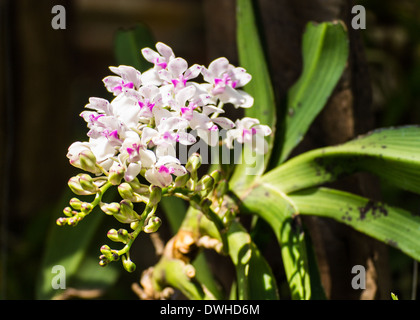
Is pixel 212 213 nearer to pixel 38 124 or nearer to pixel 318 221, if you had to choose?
pixel 318 221

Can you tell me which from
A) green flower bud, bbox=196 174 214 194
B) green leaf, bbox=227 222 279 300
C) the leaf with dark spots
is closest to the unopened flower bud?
green flower bud, bbox=196 174 214 194

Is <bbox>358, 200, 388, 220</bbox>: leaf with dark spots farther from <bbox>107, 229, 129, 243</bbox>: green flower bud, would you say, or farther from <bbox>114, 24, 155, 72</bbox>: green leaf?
<bbox>114, 24, 155, 72</bbox>: green leaf

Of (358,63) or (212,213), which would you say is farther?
(358,63)

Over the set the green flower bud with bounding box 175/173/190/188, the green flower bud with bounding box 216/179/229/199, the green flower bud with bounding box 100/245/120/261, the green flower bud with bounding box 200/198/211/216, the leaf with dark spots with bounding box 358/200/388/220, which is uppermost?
the green flower bud with bounding box 175/173/190/188

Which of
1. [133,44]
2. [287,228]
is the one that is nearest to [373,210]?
[287,228]

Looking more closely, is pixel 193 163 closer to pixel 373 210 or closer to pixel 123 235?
pixel 123 235

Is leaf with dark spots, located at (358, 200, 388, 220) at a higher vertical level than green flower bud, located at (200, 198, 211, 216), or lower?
lower
